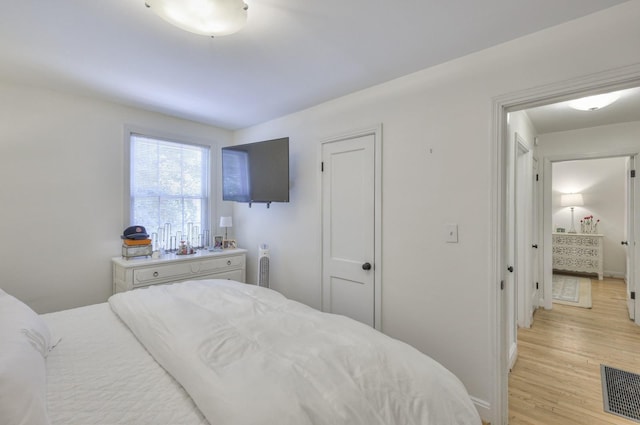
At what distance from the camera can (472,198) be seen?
195cm

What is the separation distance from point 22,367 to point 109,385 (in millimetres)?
278

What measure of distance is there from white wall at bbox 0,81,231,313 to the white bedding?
55.6 inches

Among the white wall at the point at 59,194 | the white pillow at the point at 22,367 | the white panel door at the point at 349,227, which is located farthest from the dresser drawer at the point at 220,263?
the white pillow at the point at 22,367

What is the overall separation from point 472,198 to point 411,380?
4.27ft

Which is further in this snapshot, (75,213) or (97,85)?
(75,213)

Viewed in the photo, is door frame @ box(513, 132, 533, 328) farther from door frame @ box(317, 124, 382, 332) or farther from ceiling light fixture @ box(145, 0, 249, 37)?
ceiling light fixture @ box(145, 0, 249, 37)

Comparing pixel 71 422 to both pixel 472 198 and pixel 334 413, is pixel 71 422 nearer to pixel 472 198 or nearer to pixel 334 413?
pixel 334 413

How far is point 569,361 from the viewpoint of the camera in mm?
2684

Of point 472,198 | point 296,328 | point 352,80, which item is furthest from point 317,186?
point 296,328

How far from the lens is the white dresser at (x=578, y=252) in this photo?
5.56 meters

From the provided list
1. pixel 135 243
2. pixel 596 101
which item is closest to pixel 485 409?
pixel 596 101

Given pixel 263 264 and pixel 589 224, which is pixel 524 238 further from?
pixel 589 224

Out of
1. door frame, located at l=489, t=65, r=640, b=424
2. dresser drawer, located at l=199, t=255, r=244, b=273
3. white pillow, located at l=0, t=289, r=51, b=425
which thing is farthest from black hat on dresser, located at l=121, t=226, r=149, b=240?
door frame, located at l=489, t=65, r=640, b=424

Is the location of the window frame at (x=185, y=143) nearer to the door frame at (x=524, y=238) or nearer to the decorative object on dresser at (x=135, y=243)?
the decorative object on dresser at (x=135, y=243)
